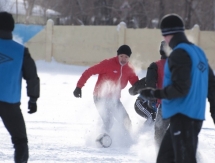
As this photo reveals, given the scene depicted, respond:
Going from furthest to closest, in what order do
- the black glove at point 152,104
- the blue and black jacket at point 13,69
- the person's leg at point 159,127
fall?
the black glove at point 152,104, the person's leg at point 159,127, the blue and black jacket at point 13,69

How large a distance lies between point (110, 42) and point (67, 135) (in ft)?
64.0

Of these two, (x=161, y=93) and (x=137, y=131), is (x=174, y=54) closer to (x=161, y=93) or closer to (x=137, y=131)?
(x=161, y=93)

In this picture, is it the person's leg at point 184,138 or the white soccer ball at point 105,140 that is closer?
the person's leg at point 184,138

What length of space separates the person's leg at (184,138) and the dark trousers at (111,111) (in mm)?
3497

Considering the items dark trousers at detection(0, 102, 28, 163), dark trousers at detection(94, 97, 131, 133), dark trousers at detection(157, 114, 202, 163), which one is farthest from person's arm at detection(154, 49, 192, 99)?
dark trousers at detection(94, 97, 131, 133)

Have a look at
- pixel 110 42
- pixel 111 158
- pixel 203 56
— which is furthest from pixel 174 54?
pixel 110 42

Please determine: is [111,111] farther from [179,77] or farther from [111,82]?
[179,77]

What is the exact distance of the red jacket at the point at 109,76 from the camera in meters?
8.01

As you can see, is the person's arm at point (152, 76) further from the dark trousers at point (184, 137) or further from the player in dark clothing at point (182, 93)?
the dark trousers at point (184, 137)

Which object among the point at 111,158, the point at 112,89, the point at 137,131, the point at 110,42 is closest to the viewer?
the point at 111,158

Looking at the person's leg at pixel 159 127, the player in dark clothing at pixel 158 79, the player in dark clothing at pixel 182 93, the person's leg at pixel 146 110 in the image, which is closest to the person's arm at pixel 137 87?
the person's leg at pixel 146 110

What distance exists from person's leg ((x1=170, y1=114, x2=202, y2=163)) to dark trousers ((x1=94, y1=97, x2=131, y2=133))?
138 inches

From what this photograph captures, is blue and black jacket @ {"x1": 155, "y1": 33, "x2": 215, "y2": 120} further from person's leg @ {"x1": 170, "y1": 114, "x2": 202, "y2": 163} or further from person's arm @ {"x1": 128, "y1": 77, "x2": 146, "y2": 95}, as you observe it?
person's arm @ {"x1": 128, "y1": 77, "x2": 146, "y2": 95}

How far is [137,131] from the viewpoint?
8688mm
